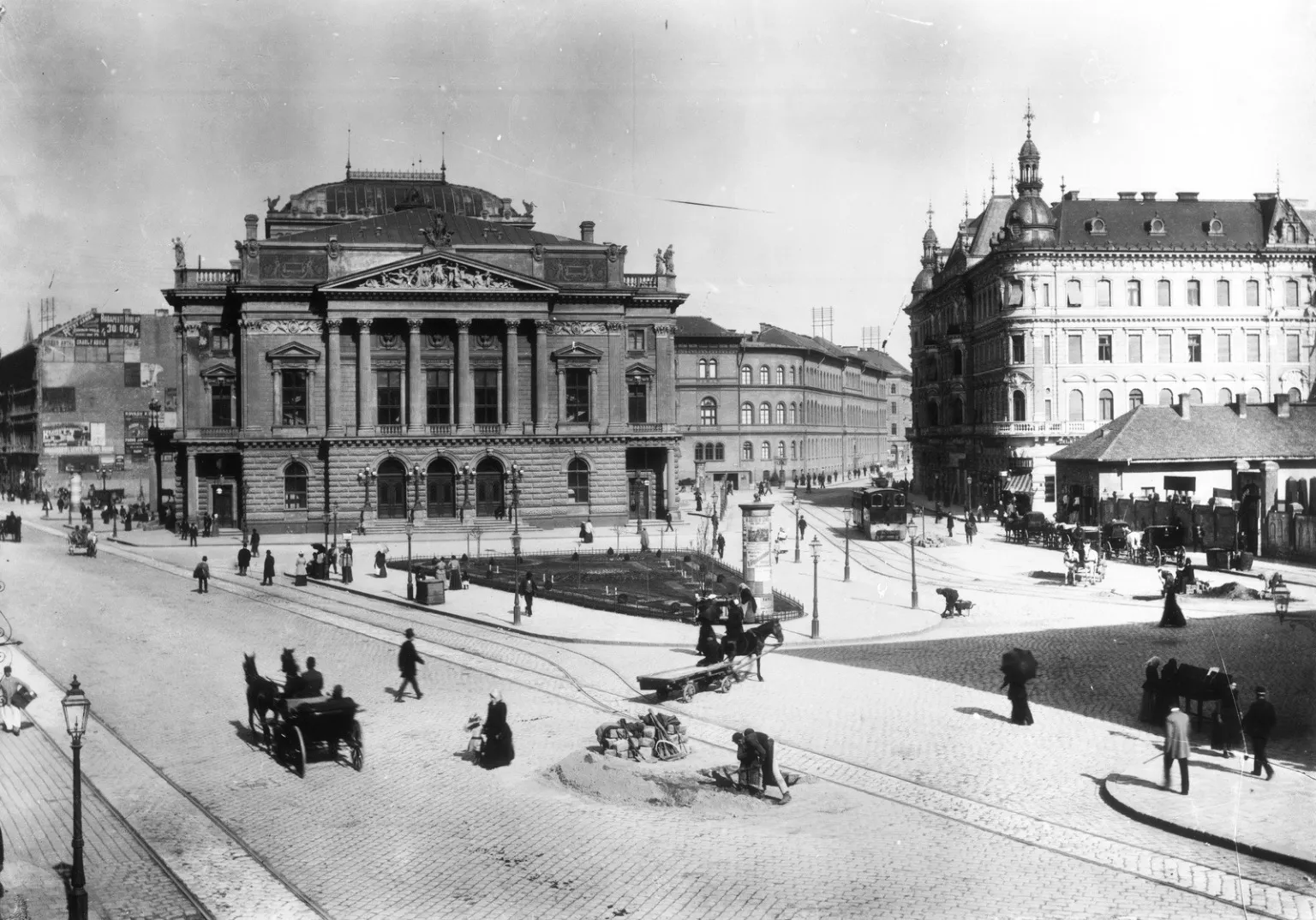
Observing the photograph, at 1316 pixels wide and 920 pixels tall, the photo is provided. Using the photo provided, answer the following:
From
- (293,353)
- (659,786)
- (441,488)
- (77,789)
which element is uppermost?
Answer: (293,353)

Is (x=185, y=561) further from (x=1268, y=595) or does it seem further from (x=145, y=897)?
(x=1268, y=595)

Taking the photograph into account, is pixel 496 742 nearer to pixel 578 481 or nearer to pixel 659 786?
pixel 659 786

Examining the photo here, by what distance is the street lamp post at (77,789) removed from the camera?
12711 millimetres

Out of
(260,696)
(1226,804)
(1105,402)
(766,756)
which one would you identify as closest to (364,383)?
(1105,402)

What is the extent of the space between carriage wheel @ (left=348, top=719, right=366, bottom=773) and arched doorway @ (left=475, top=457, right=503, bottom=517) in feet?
153

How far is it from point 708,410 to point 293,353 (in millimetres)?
49810

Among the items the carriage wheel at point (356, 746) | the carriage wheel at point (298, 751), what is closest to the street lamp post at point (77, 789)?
the carriage wheel at point (298, 751)

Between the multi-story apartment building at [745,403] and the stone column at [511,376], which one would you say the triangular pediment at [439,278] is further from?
the multi-story apartment building at [745,403]

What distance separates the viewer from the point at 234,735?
20.5 m

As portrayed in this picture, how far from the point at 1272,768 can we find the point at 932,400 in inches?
3007

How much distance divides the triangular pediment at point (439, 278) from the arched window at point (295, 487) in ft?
32.8

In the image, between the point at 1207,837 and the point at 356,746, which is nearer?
the point at 1207,837

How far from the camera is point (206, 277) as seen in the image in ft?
220

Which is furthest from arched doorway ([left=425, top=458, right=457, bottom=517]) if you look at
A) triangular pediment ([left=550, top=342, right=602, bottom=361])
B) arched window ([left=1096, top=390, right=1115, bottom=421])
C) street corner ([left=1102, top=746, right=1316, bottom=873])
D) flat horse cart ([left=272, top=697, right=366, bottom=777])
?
street corner ([left=1102, top=746, right=1316, bottom=873])
